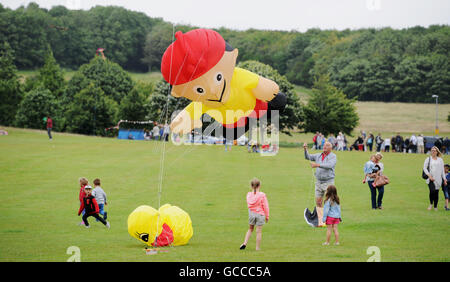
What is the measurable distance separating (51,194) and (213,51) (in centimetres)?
1288

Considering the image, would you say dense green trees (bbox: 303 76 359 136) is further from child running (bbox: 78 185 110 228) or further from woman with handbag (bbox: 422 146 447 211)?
child running (bbox: 78 185 110 228)

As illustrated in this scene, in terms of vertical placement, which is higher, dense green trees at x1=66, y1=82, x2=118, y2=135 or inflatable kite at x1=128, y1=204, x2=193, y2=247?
dense green trees at x1=66, y1=82, x2=118, y2=135

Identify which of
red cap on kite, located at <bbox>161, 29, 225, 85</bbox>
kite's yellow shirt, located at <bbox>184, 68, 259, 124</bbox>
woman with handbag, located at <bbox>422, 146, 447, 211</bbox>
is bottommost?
woman with handbag, located at <bbox>422, 146, 447, 211</bbox>

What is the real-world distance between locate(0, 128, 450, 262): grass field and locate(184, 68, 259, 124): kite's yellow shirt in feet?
9.73

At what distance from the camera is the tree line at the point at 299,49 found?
100625 mm

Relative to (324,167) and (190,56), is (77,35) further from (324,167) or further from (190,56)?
(190,56)

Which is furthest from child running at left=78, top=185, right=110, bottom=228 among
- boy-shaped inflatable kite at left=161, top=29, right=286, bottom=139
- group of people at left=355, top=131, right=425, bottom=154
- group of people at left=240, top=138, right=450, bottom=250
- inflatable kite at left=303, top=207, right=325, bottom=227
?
group of people at left=355, top=131, right=425, bottom=154

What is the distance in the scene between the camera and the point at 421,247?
39.9 feet

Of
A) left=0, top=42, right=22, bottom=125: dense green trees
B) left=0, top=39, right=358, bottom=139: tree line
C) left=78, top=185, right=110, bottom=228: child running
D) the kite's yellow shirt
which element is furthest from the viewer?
left=0, top=42, right=22, bottom=125: dense green trees

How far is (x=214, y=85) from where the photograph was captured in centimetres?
1225

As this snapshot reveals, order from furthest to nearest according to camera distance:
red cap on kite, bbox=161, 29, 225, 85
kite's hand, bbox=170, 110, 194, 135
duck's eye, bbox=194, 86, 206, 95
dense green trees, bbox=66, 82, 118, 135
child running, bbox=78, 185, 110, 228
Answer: dense green trees, bbox=66, 82, 118, 135
child running, bbox=78, 185, 110, 228
kite's hand, bbox=170, 110, 194, 135
duck's eye, bbox=194, 86, 206, 95
red cap on kite, bbox=161, 29, 225, 85

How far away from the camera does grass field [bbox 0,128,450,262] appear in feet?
38.8

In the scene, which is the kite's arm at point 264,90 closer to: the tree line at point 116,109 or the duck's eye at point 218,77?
the duck's eye at point 218,77

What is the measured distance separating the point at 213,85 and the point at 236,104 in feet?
3.32
